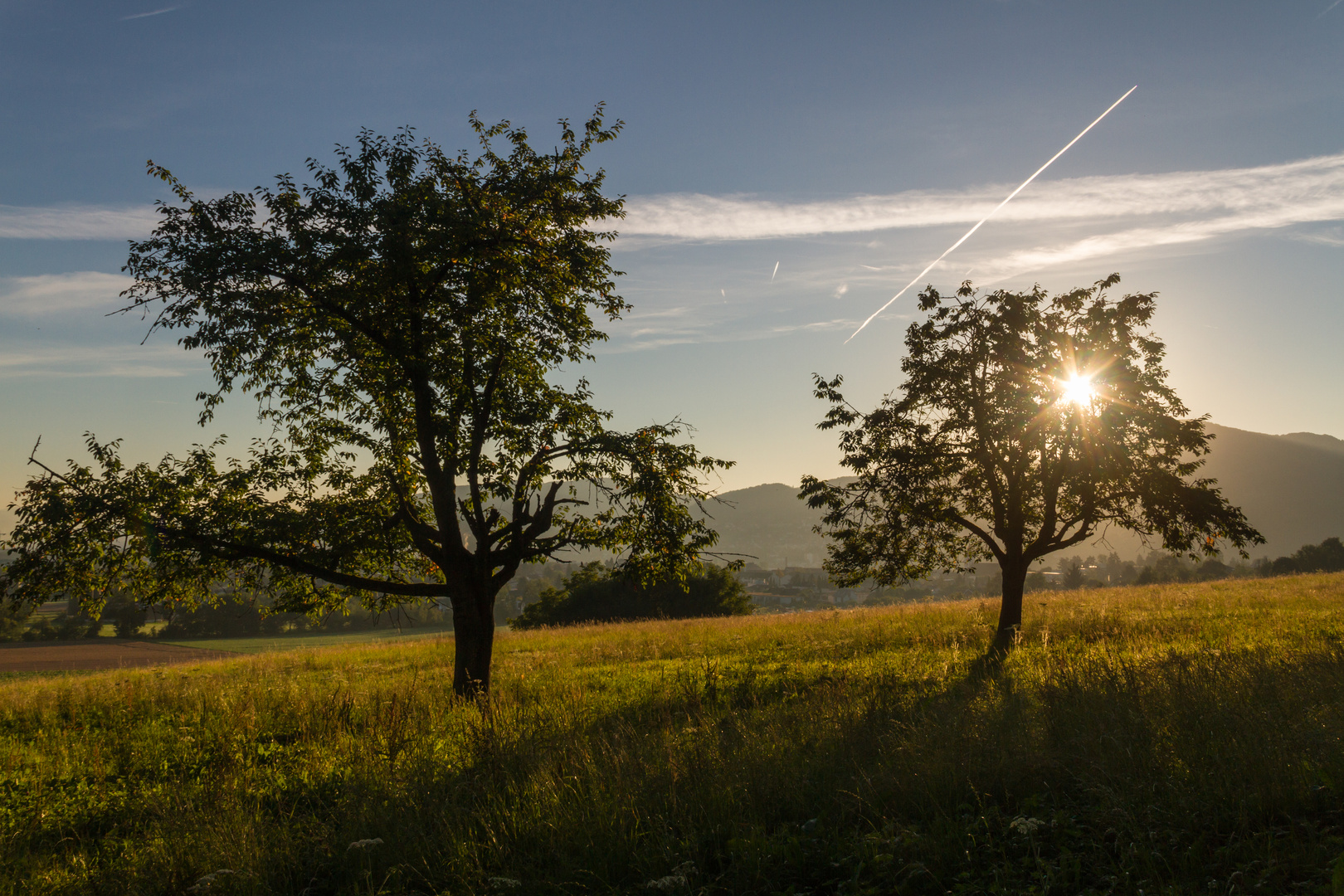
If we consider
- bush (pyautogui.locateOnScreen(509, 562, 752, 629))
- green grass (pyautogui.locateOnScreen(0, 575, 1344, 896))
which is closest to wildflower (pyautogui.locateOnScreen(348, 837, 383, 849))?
green grass (pyautogui.locateOnScreen(0, 575, 1344, 896))

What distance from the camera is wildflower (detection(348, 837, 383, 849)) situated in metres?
4.83

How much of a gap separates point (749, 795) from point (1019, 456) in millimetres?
14444

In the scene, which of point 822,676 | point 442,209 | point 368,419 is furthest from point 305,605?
point 822,676

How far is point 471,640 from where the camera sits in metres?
13.1

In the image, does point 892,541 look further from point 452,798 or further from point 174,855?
point 174,855

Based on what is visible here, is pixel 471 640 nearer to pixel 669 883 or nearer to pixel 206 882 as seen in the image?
pixel 206 882

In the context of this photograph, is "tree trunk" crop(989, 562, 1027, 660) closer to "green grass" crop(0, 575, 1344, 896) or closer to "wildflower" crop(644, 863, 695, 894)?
"green grass" crop(0, 575, 1344, 896)

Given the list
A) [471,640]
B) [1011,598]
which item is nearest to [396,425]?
[471,640]

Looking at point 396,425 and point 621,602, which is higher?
point 396,425

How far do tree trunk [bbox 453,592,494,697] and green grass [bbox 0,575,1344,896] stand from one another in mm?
2040

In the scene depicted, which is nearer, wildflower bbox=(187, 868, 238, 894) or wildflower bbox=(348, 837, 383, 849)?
wildflower bbox=(187, 868, 238, 894)

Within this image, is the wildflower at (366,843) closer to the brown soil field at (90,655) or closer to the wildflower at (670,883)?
the wildflower at (670,883)

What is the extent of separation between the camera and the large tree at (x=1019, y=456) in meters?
16.1

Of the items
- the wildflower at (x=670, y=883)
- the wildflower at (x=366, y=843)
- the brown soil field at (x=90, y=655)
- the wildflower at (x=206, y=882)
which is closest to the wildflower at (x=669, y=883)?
the wildflower at (x=670, y=883)
